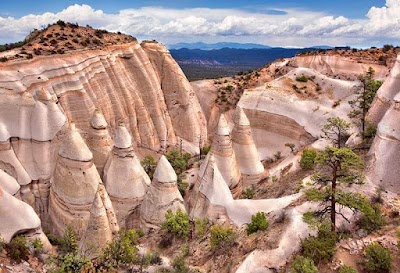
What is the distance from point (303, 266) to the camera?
14.0 meters

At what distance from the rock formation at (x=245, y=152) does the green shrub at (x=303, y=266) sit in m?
19.2

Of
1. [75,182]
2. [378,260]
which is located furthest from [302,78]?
[378,260]

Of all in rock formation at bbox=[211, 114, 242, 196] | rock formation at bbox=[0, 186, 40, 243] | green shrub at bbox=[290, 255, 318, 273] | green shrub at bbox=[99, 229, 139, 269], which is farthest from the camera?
rock formation at bbox=[211, 114, 242, 196]

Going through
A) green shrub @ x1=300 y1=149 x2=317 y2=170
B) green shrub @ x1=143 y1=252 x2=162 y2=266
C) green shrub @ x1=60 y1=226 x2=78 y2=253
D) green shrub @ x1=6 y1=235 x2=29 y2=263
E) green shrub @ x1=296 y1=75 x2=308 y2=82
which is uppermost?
green shrub @ x1=296 y1=75 x2=308 y2=82

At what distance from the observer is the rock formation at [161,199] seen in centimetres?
2452

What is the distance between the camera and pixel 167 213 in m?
23.1

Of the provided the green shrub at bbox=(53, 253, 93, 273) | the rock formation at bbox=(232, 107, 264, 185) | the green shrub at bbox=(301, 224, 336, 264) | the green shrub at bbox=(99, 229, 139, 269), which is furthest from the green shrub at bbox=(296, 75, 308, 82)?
the green shrub at bbox=(53, 253, 93, 273)

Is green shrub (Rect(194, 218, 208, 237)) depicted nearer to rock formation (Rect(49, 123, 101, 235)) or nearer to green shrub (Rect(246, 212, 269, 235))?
green shrub (Rect(246, 212, 269, 235))

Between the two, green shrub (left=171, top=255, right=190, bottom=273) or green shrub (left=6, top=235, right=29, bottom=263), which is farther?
green shrub (left=6, top=235, right=29, bottom=263)

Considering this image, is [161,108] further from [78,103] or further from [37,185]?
[37,185]

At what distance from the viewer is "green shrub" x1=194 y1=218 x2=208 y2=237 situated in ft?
69.5

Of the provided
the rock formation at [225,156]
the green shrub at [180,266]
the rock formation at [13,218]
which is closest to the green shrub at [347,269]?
the green shrub at [180,266]

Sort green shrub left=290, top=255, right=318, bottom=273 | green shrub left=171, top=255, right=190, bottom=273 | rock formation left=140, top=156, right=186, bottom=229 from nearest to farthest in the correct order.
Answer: green shrub left=290, top=255, right=318, bottom=273, green shrub left=171, top=255, right=190, bottom=273, rock formation left=140, top=156, right=186, bottom=229

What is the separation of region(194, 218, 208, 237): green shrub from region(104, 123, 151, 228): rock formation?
618cm
